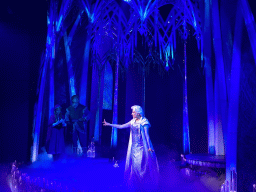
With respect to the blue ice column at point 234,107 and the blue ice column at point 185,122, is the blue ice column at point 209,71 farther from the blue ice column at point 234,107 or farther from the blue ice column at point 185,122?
the blue ice column at point 234,107

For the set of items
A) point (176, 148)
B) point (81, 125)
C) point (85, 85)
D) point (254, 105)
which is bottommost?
point (176, 148)

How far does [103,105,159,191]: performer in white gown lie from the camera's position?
15.8 ft

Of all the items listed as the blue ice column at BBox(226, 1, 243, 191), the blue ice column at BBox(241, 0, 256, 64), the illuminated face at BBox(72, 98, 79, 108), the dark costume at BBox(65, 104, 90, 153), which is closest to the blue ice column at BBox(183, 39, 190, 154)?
the dark costume at BBox(65, 104, 90, 153)

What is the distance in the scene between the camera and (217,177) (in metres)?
5.50

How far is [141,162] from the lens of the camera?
485cm

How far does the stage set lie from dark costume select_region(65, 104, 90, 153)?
22 centimetres

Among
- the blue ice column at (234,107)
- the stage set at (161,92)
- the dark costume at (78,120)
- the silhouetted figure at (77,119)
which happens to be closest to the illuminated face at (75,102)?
the silhouetted figure at (77,119)

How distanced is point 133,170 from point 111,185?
0.56 m

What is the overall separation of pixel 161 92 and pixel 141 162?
6938mm

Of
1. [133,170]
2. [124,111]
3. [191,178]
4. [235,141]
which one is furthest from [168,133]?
[235,141]

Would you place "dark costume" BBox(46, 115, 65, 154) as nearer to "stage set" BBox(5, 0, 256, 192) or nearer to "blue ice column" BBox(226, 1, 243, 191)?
"stage set" BBox(5, 0, 256, 192)

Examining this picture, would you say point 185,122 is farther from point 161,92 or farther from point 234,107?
point 234,107

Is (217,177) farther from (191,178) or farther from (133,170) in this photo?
(133,170)

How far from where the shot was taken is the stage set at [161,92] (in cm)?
396
